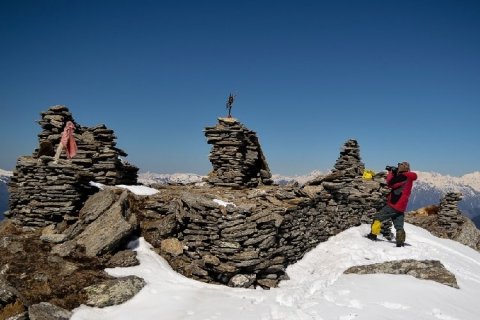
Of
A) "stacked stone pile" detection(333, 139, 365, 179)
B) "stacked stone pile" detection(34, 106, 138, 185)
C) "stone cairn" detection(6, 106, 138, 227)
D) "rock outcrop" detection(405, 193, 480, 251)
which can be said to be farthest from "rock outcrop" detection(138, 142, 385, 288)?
"rock outcrop" detection(405, 193, 480, 251)

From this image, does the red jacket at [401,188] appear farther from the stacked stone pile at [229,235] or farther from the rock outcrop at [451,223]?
the rock outcrop at [451,223]

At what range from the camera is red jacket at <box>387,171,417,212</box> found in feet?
50.8

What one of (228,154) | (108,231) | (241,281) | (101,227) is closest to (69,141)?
(101,227)

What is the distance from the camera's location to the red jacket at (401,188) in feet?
50.8

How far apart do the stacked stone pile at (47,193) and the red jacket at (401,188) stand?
1382cm

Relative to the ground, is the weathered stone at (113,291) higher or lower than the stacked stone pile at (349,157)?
lower

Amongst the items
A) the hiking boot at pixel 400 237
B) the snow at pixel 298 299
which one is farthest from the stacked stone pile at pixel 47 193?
the hiking boot at pixel 400 237

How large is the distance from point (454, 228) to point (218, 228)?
2864 centimetres

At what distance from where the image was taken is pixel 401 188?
51.1 feet

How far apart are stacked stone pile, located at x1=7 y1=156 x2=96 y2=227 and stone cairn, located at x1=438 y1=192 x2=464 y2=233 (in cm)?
3276

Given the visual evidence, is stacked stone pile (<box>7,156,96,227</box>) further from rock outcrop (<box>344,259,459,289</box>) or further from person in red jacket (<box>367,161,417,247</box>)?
person in red jacket (<box>367,161,417,247</box>)

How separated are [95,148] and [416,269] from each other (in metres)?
16.4

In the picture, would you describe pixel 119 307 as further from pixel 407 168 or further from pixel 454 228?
pixel 454 228

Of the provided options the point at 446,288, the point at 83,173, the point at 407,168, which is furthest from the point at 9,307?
the point at 407,168
